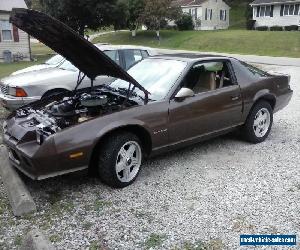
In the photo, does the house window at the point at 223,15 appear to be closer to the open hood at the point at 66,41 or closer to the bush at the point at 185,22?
the bush at the point at 185,22

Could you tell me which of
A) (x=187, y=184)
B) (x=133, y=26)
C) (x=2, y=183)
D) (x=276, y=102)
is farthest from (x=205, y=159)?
(x=133, y=26)

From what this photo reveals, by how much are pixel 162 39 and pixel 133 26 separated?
230 inches

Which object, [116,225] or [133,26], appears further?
[133,26]

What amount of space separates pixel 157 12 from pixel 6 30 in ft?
65.3

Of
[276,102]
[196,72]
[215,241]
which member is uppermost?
[196,72]

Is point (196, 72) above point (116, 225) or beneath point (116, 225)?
above

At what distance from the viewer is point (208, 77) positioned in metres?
5.63

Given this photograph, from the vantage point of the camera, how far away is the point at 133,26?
4259cm

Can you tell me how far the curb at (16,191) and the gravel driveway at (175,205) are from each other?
10cm

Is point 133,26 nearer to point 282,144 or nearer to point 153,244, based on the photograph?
point 282,144

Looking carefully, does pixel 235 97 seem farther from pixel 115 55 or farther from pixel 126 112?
pixel 115 55

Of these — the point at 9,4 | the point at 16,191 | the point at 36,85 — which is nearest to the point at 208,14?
the point at 9,4

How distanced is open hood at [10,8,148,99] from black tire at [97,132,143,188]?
0.72 metres

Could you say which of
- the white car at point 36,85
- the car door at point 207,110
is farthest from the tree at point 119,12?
the car door at point 207,110
